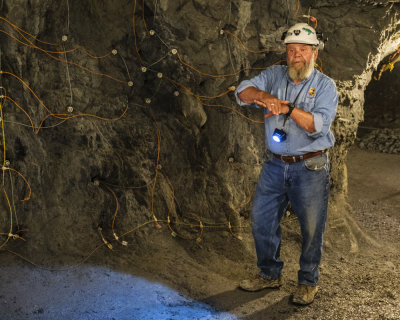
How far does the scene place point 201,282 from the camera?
4.04 m

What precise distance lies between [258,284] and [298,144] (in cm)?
139

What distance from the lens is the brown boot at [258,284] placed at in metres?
3.90

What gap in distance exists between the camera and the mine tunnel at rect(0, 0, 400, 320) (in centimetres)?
A: 420

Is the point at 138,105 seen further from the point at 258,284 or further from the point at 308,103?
the point at 258,284

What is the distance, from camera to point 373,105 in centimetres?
1138

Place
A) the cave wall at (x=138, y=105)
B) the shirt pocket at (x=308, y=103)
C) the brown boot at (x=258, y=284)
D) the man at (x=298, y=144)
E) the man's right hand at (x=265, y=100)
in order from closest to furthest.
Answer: the man's right hand at (x=265, y=100) → the man at (x=298, y=144) → the shirt pocket at (x=308, y=103) → the brown boot at (x=258, y=284) → the cave wall at (x=138, y=105)

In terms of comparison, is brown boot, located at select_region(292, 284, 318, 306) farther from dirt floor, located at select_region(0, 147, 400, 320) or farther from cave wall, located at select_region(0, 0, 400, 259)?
cave wall, located at select_region(0, 0, 400, 259)

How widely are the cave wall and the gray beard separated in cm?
96

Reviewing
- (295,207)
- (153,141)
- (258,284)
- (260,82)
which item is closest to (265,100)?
(260,82)

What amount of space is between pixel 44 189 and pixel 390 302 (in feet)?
11.8

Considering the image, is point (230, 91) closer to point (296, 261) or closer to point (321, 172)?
point (321, 172)

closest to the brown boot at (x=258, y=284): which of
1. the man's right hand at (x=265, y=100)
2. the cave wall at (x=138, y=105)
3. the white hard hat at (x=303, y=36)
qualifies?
the cave wall at (x=138, y=105)

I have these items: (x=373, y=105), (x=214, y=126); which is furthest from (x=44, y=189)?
(x=373, y=105)

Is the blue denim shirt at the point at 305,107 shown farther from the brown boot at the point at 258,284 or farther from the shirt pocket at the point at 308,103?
the brown boot at the point at 258,284
